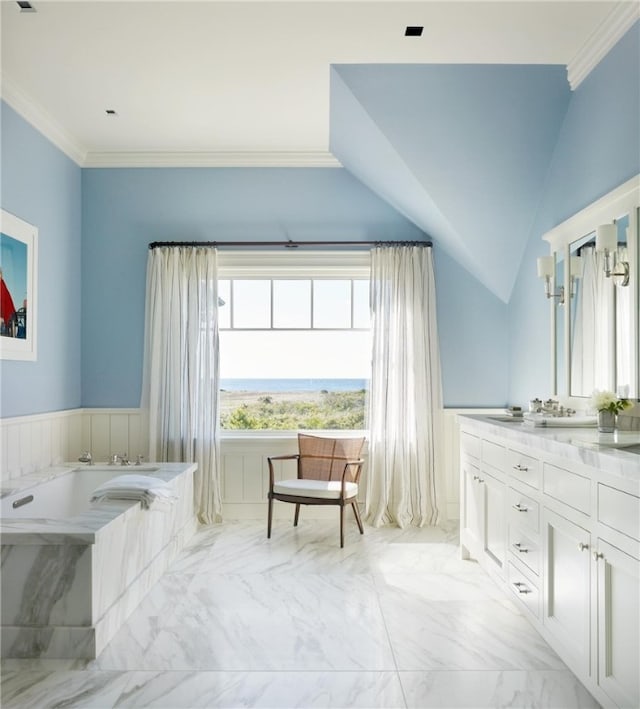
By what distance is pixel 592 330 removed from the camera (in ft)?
10.7

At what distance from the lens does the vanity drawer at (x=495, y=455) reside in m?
3.05

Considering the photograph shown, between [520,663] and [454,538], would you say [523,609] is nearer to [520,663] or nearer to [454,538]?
[520,663]

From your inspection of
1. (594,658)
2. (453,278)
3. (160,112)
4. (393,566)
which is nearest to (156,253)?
(160,112)

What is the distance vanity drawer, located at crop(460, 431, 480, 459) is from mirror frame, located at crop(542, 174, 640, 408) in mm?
591

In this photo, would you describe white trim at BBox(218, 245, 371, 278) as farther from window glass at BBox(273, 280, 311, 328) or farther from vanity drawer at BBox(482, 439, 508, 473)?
vanity drawer at BBox(482, 439, 508, 473)

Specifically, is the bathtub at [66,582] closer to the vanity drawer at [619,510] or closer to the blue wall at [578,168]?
the vanity drawer at [619,510]

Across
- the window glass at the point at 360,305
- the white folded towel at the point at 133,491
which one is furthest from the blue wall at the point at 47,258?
the window glass at the point at 360,305

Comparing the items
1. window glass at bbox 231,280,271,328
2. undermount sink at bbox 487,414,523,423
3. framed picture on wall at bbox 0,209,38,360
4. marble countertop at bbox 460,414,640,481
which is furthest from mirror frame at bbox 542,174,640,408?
framed picture on wall at bbox 0,209,38,360

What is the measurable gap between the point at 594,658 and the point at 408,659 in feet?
2.53

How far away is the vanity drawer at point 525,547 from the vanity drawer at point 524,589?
0.22 feet

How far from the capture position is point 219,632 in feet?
9.14

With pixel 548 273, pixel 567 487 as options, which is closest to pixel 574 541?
pixel 567 487

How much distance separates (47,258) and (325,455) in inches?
96.8

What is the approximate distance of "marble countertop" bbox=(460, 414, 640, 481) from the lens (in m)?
1.86
